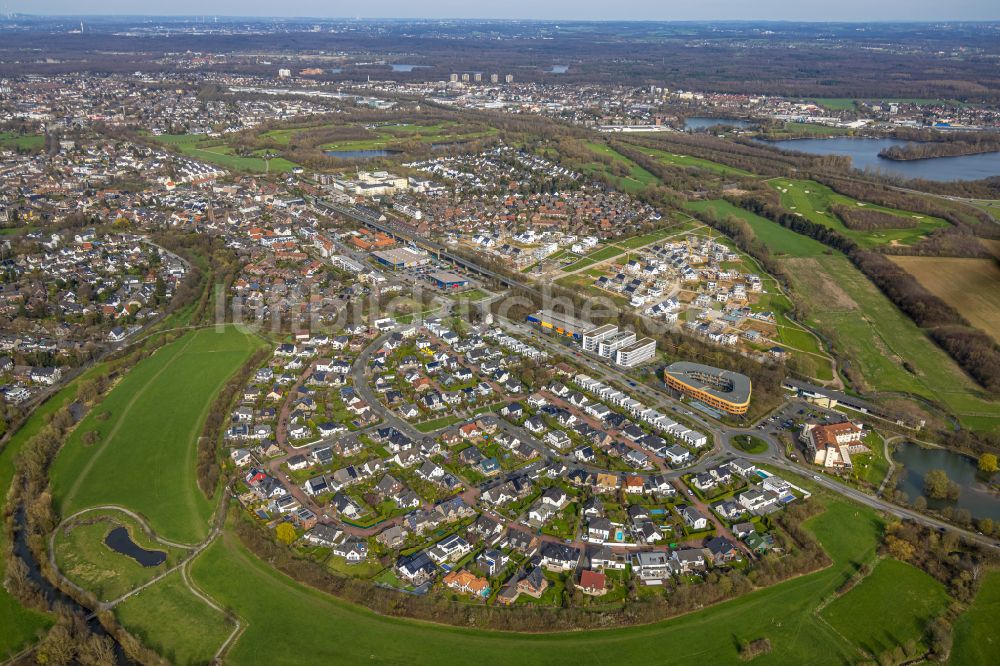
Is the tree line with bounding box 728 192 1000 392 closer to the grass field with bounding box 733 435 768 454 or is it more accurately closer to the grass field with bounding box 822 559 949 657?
the grass field with bounding box 733 435 768 454

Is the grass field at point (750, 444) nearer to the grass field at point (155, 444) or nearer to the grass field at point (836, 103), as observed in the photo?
the grass field at point (155, 444)

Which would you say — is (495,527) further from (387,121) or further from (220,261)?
(387,121)

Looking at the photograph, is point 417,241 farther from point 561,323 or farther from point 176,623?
point 176,623

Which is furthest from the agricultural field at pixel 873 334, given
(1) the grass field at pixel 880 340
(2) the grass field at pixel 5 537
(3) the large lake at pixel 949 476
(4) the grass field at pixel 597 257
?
(2) the grass field at pixel 5 537

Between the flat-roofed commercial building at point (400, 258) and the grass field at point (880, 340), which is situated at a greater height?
the flat-roofed commercial building at point (400, 258)

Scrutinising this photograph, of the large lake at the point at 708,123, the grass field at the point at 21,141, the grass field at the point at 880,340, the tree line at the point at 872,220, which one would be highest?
the large lake at the point at 708,123

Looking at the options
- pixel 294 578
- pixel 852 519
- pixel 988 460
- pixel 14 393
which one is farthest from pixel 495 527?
pixel 14 393

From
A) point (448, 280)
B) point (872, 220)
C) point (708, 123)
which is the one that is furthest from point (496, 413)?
point (708, 123)
